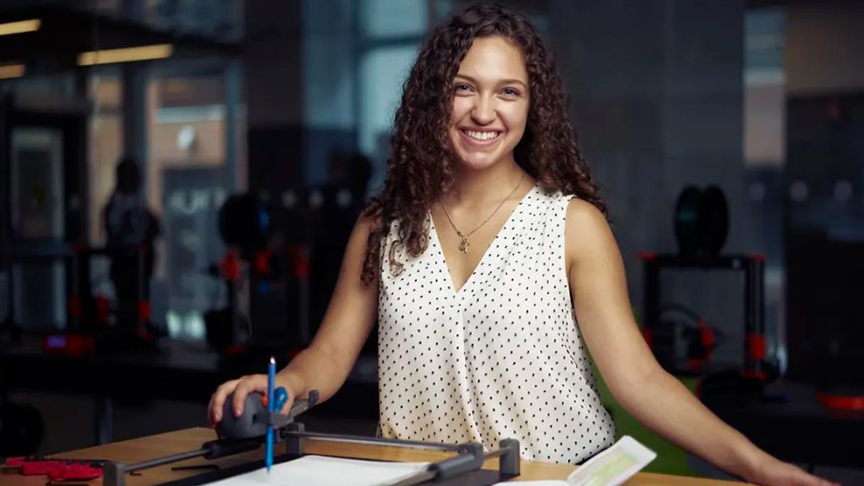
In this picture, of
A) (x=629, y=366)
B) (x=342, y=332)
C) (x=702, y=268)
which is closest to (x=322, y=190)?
(x=702, y=268)

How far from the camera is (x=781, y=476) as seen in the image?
158 centimetres

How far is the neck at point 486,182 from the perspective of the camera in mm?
2078

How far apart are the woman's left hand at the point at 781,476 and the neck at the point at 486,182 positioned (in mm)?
694

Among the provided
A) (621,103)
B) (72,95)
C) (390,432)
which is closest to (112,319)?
(72,95)

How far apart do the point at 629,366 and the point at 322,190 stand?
5.65 meters

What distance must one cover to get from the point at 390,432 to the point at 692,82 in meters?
4.25

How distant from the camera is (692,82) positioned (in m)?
5.92

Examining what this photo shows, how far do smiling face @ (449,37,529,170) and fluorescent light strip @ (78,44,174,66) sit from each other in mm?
6131

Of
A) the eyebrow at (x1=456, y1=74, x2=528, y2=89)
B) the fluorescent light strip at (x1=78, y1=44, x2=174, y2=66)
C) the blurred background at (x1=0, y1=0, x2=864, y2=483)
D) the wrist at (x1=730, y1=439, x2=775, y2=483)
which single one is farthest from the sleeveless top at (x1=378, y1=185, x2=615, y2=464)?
the fluorescent light strip at (x1=78, y1=44, x2=174, y2=66)

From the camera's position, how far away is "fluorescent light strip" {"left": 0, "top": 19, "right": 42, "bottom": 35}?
305 inches

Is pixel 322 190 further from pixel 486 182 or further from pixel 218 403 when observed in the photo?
pixel 218 403

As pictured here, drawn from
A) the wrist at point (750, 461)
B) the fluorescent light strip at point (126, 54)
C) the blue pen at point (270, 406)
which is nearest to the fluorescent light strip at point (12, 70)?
the fluorescent light strip at point (126, 54)

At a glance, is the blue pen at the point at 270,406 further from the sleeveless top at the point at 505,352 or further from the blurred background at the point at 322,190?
the blurred background at the point at 322,190

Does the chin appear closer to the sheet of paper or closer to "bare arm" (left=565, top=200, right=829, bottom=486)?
"bare arm" (left=565, top=200, right=829, bottom=486)
